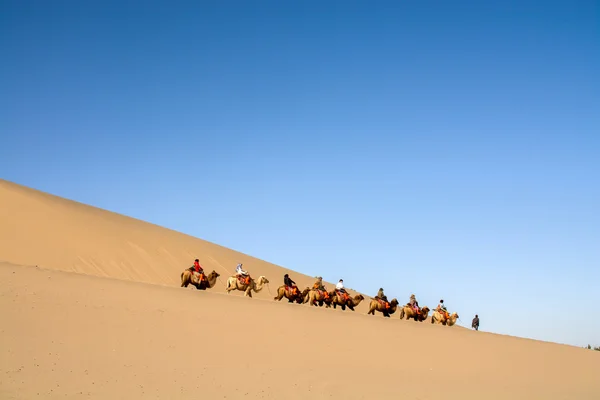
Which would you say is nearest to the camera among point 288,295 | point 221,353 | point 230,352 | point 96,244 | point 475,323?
point 221,353

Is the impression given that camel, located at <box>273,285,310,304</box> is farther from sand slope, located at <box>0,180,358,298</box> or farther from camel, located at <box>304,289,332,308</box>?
sand slope, located at <box>0,180,358,298</box>

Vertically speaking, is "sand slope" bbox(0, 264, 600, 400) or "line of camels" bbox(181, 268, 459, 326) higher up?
"line of camels" bbox(181, 268, 459, 326)

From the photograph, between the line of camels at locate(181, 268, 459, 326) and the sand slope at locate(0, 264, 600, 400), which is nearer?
the sand slope at locate(0, 264, 600, 400)

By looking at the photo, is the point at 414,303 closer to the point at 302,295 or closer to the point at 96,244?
the point at 302,295

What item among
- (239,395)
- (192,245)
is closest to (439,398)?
(239,395)

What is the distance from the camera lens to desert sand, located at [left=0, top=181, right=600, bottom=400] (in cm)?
1467

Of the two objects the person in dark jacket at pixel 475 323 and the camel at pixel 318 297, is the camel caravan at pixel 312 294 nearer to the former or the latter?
the camel at pixel 318 297

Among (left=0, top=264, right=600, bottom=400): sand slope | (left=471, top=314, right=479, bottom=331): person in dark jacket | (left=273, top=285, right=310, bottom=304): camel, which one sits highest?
(left=471, top=314, right=479, bottom=331): person in dark jacket

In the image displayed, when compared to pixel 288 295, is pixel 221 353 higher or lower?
lower

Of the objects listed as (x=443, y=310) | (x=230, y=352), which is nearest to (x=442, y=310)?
(x=443, y=310)

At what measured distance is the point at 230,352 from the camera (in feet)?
59.0

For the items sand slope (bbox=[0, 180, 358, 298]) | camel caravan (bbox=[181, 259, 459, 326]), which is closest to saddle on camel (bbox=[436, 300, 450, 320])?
camel caravan (bbox=[181, 259, 459, 326])

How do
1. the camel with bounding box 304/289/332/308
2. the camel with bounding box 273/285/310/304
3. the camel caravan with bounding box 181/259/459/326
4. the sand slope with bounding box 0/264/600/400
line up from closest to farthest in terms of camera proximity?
the sand slope with bounding box 0/264/600/400 < the camel caravan with bounding box 181/259/459/326 < the camel with bounding box 304/289/332/308 < the camel with bounding box 273/285/310/304

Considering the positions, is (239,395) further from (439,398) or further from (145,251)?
(145,251)
